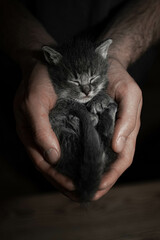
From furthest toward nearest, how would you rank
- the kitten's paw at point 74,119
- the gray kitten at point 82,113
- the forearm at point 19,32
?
the forearm at point 19,32
the kitten's paw at point 74,119
the gray kitten at point 82,113

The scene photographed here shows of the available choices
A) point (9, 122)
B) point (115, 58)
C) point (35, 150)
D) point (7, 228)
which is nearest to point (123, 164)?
point (35, 150)

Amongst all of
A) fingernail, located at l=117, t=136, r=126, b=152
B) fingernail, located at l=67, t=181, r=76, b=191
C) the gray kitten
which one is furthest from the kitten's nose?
fingernail, located at l=67, t=181, r=76, b=191

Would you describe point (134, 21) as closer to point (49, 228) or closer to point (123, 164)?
point (123, 164)

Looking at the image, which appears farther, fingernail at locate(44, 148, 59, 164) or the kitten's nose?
the kitten's nose

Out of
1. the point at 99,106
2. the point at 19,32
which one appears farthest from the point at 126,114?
the point at 19,32

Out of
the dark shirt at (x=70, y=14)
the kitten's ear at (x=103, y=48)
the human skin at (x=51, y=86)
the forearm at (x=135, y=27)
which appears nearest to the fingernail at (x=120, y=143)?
the human skin at (x=51, y=86)

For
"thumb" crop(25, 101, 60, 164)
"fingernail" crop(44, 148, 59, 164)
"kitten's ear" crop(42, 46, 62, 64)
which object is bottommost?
"fingernail" crop(44, 148, 59, 164)

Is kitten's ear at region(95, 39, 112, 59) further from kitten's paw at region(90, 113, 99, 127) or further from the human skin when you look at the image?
kitten's paw at region(90, 113, 99, 127)

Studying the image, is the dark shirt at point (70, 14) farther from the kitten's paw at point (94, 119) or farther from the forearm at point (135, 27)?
the kitten's paw at point (94, 119)
